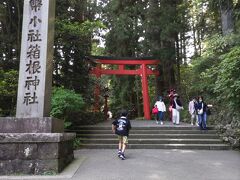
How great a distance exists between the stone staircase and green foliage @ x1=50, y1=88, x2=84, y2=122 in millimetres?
1198

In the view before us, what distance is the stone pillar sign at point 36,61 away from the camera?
303 inches

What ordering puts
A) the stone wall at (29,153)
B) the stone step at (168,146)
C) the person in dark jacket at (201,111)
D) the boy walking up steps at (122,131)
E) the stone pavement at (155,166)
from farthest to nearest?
the person in dark jacket at (201,111) < the stone step at (168,146) < the boy walking up steps at (122,131) < the stone pavement at (155,166) < the stone wall at (29,153)

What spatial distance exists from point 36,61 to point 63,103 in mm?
4558

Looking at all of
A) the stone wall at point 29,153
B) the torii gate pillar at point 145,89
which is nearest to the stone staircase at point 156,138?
the stone wall at point 29,153

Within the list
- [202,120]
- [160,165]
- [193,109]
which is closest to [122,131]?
[160,165]

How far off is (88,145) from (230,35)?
611cm

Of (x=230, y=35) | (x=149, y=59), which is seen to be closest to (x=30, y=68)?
(x=230, y=35)

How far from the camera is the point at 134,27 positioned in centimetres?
2231

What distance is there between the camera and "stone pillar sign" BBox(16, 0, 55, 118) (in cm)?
769

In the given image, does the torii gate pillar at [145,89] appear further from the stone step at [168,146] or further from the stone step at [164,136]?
the stone step at [168,146]

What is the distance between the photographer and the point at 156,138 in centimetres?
1290

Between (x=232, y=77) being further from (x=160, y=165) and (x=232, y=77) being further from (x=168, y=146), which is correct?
(x=168, y=146)

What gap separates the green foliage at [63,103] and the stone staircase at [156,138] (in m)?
1.20

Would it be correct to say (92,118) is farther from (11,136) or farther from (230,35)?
(11,136)
